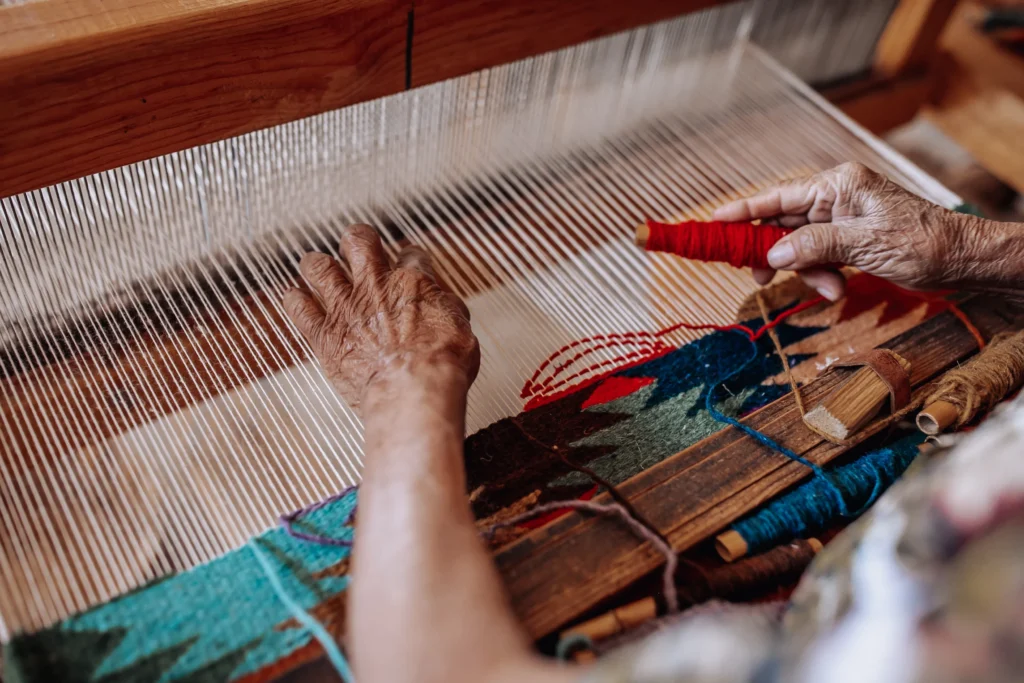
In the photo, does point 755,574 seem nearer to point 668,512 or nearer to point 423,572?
point 668,512

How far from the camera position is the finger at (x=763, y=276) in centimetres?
181

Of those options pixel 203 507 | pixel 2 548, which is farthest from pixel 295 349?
pixel 2 548

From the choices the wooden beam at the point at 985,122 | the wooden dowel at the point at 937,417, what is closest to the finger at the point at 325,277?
the wooden dowel at the point at 937,417

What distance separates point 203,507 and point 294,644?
0.31 m

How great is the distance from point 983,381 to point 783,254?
440mm

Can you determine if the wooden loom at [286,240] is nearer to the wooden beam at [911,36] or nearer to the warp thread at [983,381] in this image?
the warp thread at [983,381]

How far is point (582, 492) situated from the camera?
4.94ft

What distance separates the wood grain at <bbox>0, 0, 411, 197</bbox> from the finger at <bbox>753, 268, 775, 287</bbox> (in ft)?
2.97

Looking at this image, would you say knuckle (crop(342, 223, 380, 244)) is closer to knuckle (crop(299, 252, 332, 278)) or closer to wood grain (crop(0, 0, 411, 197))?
knuckle (crop(299, 252, 332, 278))

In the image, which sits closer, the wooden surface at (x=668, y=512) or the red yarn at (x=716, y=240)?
the wooden surface at (x=668, y=512)

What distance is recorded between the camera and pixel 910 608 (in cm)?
83

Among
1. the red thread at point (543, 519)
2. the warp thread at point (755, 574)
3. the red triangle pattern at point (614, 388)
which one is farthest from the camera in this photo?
the red triangle pattern at point (614, 388)

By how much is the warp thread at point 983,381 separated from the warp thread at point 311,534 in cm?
110

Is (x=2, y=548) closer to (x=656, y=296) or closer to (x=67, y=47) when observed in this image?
(x=67, y=47)
